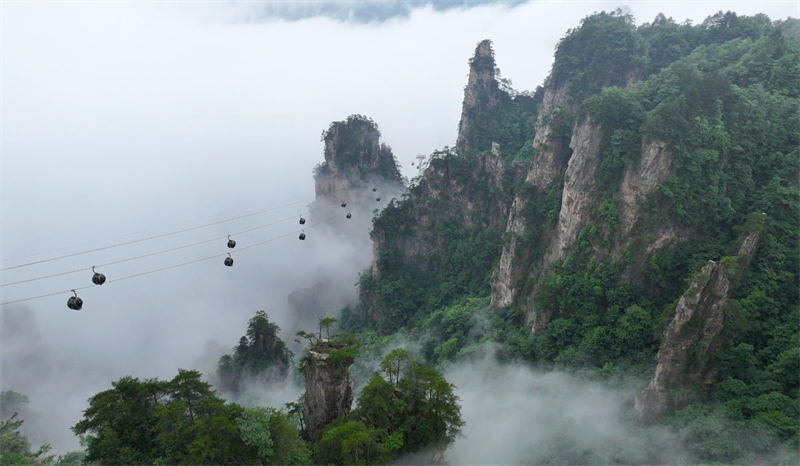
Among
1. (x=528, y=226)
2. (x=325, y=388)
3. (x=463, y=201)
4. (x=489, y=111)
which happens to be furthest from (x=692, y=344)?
(x=489, y=111)

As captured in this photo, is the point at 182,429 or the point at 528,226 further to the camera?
the point at 528,226

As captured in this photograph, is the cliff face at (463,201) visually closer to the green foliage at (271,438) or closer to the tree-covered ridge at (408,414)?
the tree-covered ridge at (408,414)

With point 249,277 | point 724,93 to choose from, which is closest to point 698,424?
point 724,93

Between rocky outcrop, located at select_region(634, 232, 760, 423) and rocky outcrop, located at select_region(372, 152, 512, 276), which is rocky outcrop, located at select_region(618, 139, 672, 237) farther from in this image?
rocky outcrop, located at select_region(372, 152, 512, 276)

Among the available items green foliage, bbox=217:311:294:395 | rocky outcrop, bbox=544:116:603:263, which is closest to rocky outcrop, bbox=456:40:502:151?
rocky outcrop, bbox=544:116:603:263

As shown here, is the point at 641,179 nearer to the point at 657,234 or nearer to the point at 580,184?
the point at 657,234

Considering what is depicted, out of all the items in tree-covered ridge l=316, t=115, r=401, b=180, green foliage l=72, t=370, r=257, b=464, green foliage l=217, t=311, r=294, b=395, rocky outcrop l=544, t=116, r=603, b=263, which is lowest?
green foliage l=72, t=370, r=257, b=464

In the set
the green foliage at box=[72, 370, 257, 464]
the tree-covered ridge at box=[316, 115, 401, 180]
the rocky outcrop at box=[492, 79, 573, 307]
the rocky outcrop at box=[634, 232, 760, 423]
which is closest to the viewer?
the green foliage at box=[72, 370, 257, 464]
